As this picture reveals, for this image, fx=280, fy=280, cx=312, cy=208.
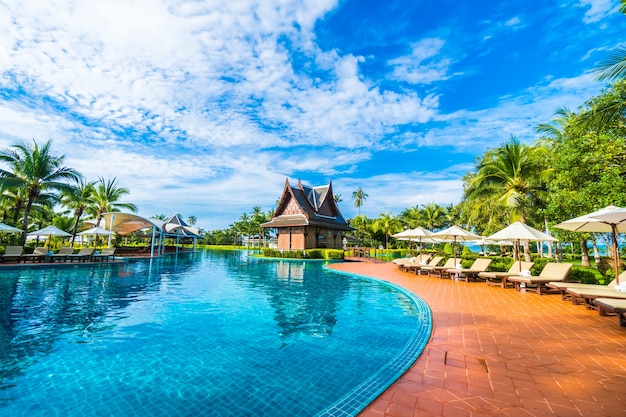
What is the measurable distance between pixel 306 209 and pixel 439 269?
18620 millimetres

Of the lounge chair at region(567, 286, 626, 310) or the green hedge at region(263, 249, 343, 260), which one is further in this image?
the green hedge at region(263, 249, 343, 260)

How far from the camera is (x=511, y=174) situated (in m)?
16.6

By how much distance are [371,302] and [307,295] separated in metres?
2.34

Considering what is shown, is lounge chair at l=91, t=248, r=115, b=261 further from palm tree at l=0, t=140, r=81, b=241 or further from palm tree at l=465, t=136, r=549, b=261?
palm tree at l=465, t=136, r=549, b=261

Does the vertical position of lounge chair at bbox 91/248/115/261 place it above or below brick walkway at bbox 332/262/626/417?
above

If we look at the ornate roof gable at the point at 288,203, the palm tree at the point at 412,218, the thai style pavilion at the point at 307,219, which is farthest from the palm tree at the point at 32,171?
the palm tree at the point at 412,218

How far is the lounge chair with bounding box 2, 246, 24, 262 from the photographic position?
54.4 feet

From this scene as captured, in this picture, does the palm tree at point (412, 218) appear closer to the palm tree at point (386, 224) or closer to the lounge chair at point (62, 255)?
the palm tree at point (386, 224)

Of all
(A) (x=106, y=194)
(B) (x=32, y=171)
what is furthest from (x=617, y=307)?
(A) (x=106, y=194)

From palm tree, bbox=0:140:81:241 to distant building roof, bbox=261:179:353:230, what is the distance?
17.3 meters

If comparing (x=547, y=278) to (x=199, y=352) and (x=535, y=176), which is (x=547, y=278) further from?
(x=199, y=352)

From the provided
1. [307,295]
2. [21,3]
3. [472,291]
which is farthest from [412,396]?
[21,3]

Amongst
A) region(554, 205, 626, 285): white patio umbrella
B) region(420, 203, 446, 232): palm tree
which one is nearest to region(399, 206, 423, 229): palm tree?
region(420, 203, 446, 232): palm tree

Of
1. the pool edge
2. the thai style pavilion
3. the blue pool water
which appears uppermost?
the thai style pavilion
